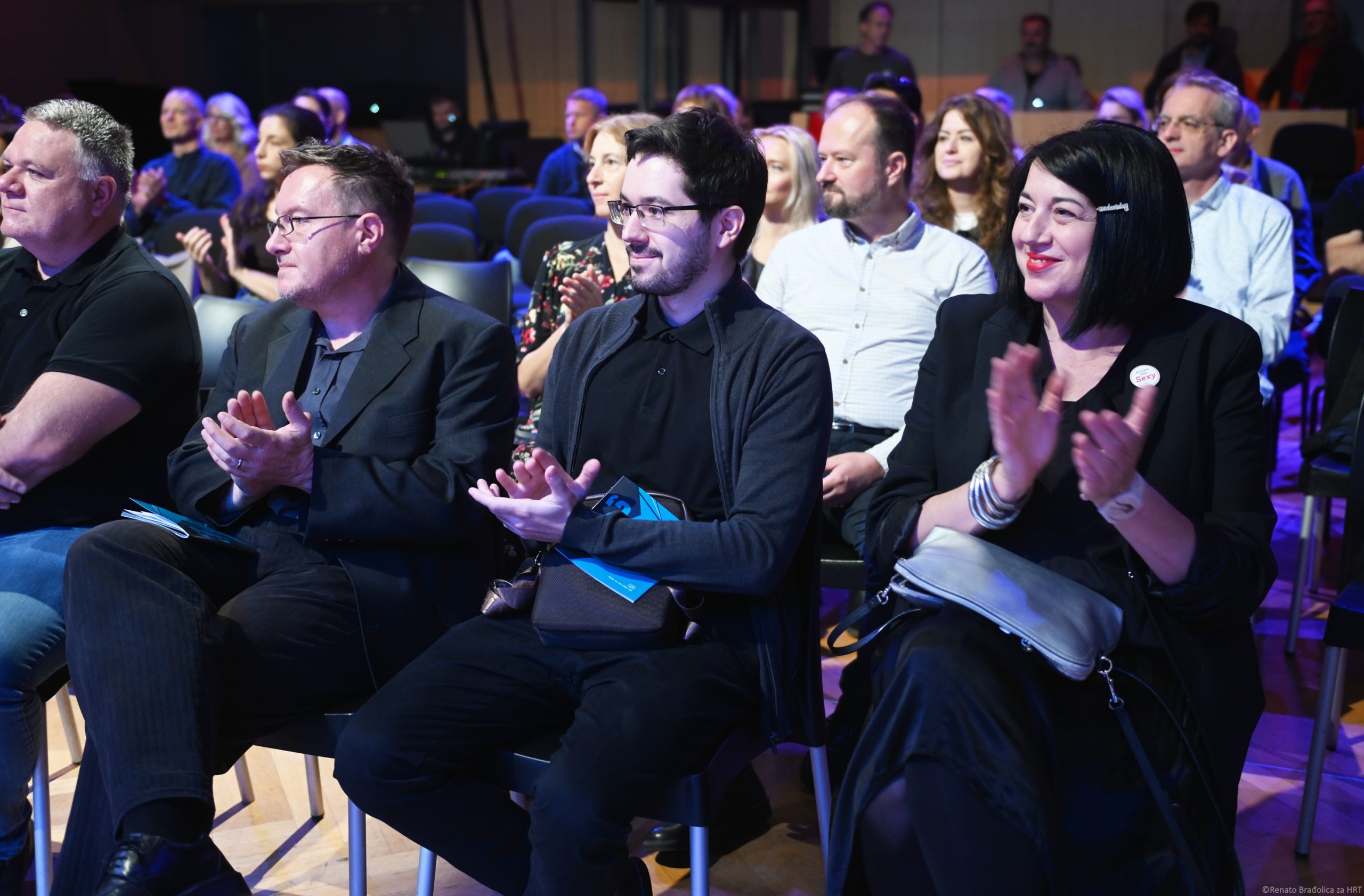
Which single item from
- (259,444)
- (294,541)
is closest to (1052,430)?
(259,444)

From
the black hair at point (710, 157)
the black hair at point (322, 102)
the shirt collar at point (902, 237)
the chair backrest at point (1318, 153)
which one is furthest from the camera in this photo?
the black hair at point (322, 102)

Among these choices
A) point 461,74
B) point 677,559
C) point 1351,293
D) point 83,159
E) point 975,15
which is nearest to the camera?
point 677,559

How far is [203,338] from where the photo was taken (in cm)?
296

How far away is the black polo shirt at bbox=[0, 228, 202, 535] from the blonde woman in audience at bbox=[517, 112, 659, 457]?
2.48 ft

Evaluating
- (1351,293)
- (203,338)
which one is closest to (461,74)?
(203,338)

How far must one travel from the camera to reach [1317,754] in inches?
83.5

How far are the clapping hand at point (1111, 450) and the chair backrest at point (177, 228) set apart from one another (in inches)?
168

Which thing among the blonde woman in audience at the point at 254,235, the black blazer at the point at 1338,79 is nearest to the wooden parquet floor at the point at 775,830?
the blonde woman in audience at the point at 254,235

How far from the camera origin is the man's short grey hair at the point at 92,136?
A: 2348 mm

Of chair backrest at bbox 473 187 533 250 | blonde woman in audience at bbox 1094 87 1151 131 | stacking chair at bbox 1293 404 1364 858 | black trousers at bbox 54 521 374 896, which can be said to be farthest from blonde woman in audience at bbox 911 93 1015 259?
chair backrest at bbox 473 187 533 250

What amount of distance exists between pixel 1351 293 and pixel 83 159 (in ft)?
9.13

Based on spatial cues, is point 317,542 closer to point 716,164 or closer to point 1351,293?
point 716,164

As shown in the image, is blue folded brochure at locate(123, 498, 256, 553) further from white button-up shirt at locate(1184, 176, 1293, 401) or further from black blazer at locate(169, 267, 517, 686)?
white button-up shirt at locate(1184, 176, 1293, 401)

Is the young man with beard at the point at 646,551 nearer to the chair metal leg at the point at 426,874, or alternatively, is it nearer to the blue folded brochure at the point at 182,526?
the chair metal leg at the point at 426,874
